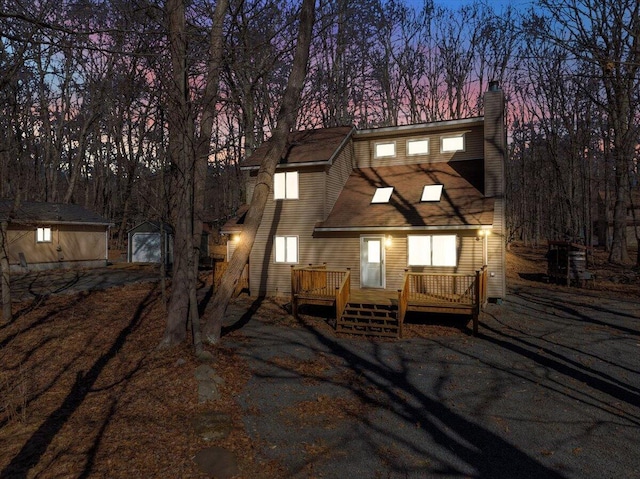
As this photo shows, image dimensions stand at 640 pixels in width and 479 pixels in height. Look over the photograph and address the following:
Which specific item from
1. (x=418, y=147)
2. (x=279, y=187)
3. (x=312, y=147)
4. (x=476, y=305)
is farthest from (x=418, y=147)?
(x=476, y=305)

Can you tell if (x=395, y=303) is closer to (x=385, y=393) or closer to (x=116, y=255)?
(x=385, y=393)

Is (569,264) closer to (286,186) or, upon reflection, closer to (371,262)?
(371,262)

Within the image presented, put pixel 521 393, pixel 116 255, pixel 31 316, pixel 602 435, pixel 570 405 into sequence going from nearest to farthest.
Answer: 1. pixel 602 435
2. pixel 570 405
3. pixel 521 393
4. pixel 31 316
5. pixel 116 255

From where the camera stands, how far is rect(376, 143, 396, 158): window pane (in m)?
18.8

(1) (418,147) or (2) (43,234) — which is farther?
(2) (43,234)

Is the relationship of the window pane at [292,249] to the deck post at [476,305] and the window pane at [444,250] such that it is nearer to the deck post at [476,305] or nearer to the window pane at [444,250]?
the window pane at [444,250]

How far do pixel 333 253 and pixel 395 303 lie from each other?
4.50m

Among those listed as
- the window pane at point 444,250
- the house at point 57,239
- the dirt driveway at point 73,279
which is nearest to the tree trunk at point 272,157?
the window pane at point 444,250

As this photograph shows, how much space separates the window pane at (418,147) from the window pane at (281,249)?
720 cm

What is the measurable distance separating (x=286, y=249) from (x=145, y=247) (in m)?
16.5

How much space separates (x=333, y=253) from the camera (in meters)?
16.3

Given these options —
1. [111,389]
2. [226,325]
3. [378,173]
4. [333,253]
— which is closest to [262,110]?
[378,173]

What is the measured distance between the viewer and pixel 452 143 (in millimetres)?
17641

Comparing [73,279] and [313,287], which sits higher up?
[313,287]
